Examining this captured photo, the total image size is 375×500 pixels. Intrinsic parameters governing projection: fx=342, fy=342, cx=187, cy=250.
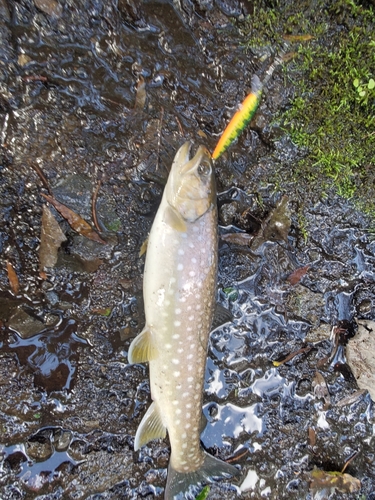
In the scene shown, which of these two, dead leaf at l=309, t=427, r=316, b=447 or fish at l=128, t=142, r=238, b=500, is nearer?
fish at l=128, t=142, r=238, b=500

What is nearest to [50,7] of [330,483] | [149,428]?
[149,428]

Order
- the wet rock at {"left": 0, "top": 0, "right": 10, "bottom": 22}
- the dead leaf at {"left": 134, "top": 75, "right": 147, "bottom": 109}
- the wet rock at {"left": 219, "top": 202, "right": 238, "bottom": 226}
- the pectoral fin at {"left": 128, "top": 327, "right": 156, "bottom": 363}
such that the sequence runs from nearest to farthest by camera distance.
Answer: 1. the wet rock at {"left": 0, "top": 0, "right": 10, "bottom": 22}
2. the pectoral fin at {"left": 128, "top": 327, "right": 156, "bottom": 363}
3. the dead leaf at {"left": 134, "top": 75, "right": 147, "bottom": 109}
4. the wet rock at {"left": 219, "top": 202, "right": 238, "bottom": 226}

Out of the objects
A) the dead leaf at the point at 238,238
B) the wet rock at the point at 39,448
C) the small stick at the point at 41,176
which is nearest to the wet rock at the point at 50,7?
the small stick at the point at 41,176

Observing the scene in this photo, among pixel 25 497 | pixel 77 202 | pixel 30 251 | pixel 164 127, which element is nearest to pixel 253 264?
pixel 164 127

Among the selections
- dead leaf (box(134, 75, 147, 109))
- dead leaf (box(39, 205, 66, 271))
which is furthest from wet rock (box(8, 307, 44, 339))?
dead leaf (box(134, 75, 147, 109))

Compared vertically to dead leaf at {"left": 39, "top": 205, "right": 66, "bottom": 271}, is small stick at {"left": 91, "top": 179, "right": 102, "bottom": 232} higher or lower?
higher

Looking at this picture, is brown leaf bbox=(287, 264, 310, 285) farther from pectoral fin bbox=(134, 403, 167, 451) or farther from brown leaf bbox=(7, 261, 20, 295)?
brown leaf bbox=(7, 261, 20, 295)

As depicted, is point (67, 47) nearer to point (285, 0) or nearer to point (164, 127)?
point (164, 127)
